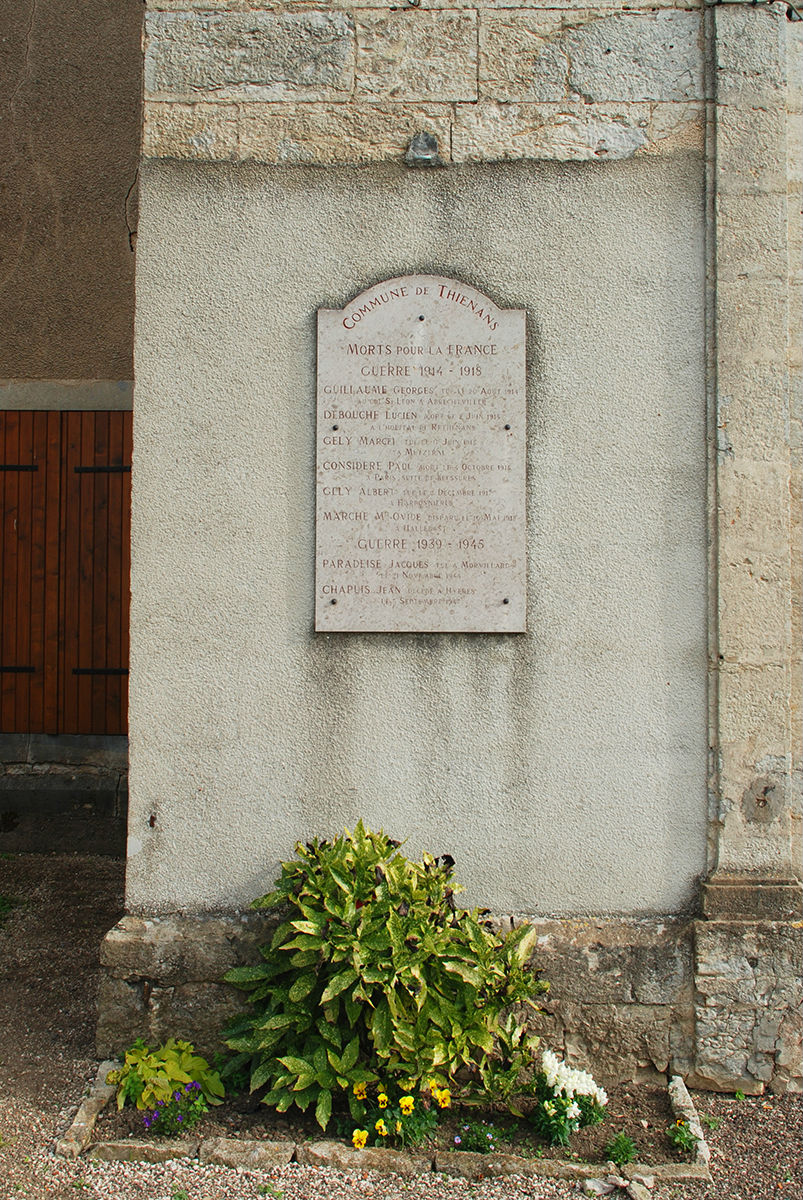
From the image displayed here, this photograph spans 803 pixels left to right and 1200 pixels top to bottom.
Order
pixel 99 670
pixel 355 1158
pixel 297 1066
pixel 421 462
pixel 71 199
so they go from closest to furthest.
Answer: pixel 355 1158
pixel 297 1066
pixel 421 462
pixel 99 670
pixel 71 199

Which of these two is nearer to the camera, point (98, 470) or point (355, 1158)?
point (355, 1158)

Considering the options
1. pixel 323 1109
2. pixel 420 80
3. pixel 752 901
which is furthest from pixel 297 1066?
pixel 420 80

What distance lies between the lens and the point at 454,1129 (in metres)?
2.69

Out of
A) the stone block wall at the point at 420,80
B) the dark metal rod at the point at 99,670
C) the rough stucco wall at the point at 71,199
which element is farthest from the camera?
the rough stucco wall at the point at 71,199

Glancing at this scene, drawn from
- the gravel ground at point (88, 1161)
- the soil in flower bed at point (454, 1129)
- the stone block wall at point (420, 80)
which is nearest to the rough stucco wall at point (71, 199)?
the stone block wall at point (420, 80)

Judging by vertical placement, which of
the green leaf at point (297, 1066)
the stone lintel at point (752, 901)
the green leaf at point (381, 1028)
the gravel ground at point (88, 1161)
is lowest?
the gravel ground at point (88, 1161)

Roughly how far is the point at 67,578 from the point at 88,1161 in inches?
133

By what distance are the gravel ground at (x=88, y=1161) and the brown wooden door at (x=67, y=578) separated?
1.60 metres

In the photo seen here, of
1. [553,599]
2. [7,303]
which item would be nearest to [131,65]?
[7,303]

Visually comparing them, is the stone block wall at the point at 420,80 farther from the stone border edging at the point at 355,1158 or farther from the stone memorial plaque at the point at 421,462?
the stone border edging at the point at 355,1158

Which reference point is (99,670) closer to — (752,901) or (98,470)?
(98,470)

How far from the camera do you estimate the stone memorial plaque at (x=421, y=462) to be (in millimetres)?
3096

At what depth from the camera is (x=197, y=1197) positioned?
94.7 inches

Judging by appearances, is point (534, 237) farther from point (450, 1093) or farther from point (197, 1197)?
point (197, 1197)
